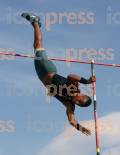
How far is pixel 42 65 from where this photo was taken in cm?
1509

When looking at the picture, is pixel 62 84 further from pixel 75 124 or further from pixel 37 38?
pixel 37 38

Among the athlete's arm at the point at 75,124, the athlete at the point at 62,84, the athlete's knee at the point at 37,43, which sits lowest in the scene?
the athlete's arm at the point at 75,124

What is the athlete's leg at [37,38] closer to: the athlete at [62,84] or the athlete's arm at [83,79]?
the athlete at [62,84]

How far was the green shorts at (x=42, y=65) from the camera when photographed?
1512cm

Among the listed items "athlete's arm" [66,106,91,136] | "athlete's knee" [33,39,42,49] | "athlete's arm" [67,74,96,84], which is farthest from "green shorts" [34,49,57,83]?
"athlete's arm" [66,106,91,136]

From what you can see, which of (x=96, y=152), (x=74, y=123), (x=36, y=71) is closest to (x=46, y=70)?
(x=36, y=71)

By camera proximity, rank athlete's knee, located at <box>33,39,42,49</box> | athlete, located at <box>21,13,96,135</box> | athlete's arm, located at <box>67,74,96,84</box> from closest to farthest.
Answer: athlete's arm, located at <box>67,74,96,84</box>, athlete, located at <box>21,13,96,135</box>, athlete's knee, located at <box>33,39,42,49</box>

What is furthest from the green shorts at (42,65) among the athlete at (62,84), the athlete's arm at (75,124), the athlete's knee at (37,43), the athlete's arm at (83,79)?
the athlete's arm at (75,124)

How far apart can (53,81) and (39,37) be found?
128 centimetres

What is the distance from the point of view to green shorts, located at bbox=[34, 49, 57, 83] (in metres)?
15.1

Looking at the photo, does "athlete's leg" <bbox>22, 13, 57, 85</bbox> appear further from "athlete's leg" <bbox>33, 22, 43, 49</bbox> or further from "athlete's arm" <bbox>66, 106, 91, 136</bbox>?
"athlete's arm" <bbox>66, 106, 91, 136</bbox>

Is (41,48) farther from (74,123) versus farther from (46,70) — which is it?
(74,123)

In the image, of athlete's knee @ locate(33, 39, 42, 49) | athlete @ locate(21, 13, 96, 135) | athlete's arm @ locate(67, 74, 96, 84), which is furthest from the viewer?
athlete's knee @ locate(33, 39, 42, 49)

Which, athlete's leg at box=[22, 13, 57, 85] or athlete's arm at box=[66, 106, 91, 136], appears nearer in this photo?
athlete's arm at box=[66, 106, 91, 136]
